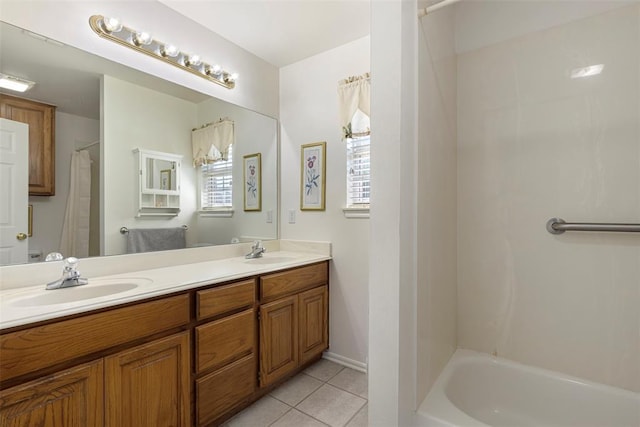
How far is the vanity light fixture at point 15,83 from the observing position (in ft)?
4.35

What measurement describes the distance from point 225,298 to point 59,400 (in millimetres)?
714

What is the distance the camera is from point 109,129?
66.2 inches

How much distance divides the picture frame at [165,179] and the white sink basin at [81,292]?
66 cm

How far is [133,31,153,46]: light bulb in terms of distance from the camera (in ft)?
5.70

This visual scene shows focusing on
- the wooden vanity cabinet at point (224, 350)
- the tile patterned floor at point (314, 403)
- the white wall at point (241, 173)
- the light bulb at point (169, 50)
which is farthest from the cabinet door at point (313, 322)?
the light bulb at point (169, 50)

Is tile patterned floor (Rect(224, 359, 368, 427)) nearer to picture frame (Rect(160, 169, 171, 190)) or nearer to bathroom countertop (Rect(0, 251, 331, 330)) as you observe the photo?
bathroom countertop (Rect(0, 251, 331, 330))

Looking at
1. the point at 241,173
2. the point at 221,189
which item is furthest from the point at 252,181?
the point at 221,189

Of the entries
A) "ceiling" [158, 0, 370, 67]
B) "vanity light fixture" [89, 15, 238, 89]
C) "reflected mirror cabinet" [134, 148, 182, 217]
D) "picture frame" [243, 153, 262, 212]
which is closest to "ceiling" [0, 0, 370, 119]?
"ceiling" [158, 0, 370, 67]

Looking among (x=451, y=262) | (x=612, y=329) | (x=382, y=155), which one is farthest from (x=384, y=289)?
(x=612, y=329)

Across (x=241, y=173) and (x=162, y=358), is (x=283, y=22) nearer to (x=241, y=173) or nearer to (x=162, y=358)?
(x=241, y=173)

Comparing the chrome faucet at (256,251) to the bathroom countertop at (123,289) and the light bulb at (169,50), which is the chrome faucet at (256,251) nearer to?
the bathroom countertop at (123,289)

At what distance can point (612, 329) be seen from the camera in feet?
4.68

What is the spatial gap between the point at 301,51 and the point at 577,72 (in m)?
1.82

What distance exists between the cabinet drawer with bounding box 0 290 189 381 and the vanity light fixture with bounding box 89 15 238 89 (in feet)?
4.82
